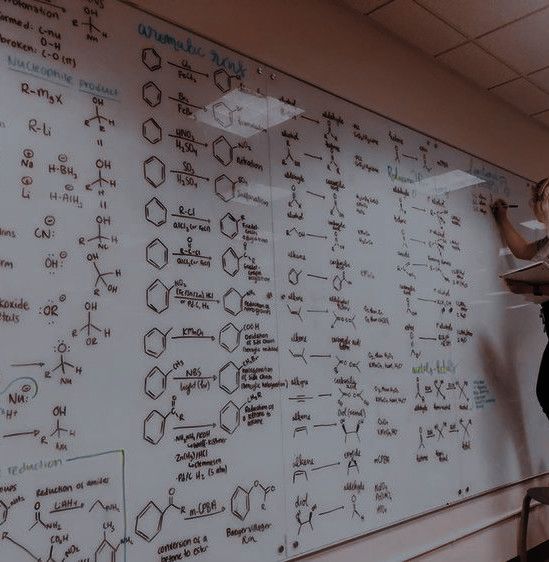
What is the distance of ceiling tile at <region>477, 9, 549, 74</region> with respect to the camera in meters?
2.59

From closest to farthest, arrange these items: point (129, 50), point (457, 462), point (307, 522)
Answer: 1. point (129, 50)
2. point (307, 522)
3. point (457, 462)

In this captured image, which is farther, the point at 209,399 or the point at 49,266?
the point at 209,399

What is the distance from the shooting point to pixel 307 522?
1.84 metres

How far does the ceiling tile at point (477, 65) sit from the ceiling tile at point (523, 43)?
0.05 meters

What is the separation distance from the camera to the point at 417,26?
8.53 feet

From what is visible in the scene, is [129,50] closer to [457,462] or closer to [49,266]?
[49,266]

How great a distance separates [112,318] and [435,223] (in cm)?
177

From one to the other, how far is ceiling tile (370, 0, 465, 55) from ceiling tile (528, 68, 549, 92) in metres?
0.64

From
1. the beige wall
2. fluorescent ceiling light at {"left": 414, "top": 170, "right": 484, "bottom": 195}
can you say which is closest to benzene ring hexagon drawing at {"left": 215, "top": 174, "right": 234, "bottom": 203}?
the beige wall

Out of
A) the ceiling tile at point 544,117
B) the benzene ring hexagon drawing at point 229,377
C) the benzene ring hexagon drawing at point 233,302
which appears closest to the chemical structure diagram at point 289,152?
the benzene ring hexagon drawing at point 233,302

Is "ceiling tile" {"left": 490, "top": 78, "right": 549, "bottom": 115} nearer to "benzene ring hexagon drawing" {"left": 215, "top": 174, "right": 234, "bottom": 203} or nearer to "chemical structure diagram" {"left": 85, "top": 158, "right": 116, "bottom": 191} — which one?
"benzene ring hexagon drawing" {"left": 215, "top": 174, "right": 234, "bottom": 203}

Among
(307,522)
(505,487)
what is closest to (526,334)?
(505,487)

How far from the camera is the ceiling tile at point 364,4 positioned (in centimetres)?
240

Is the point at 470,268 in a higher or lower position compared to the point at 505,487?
higher
